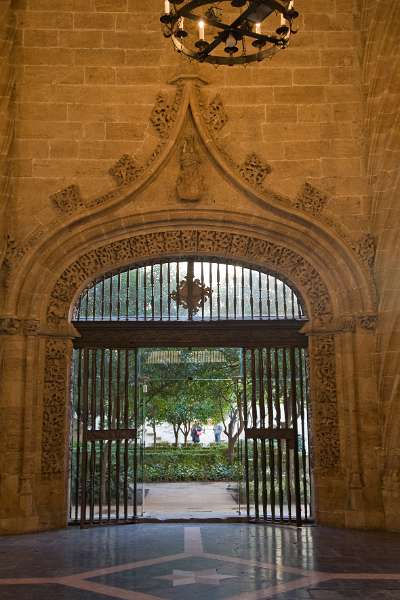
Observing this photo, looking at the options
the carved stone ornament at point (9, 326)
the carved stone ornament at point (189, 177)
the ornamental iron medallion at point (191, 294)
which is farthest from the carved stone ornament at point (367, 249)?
the carved stone ornament at point (9, 326)

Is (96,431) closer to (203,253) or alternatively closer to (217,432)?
(203,253)

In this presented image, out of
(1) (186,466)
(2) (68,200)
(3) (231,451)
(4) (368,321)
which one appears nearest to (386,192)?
(4) (368,321)

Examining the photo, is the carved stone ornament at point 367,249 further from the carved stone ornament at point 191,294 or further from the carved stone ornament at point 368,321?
the carved stone ornament at point 191,294

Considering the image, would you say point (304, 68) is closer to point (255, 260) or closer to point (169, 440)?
point (255, 260)

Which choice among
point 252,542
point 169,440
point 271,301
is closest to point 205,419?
point 169,440

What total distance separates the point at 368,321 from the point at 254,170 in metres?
2.64

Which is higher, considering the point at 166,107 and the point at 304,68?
the point at 304,68

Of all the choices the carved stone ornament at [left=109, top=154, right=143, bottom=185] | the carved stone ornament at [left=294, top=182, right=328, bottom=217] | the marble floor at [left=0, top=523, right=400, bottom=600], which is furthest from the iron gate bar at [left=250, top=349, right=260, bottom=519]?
the carved stone ornament at [left=109, top=154, right=143, bottom=185]

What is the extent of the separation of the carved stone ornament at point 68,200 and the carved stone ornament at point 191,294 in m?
1.84

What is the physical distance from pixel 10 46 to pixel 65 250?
3.04 m

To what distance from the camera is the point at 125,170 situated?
882 cm

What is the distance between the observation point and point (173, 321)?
9102 mm

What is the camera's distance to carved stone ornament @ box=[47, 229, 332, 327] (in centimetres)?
891

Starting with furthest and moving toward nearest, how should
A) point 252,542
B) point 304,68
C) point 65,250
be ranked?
point 304,68, point 65,250, point 252,542
